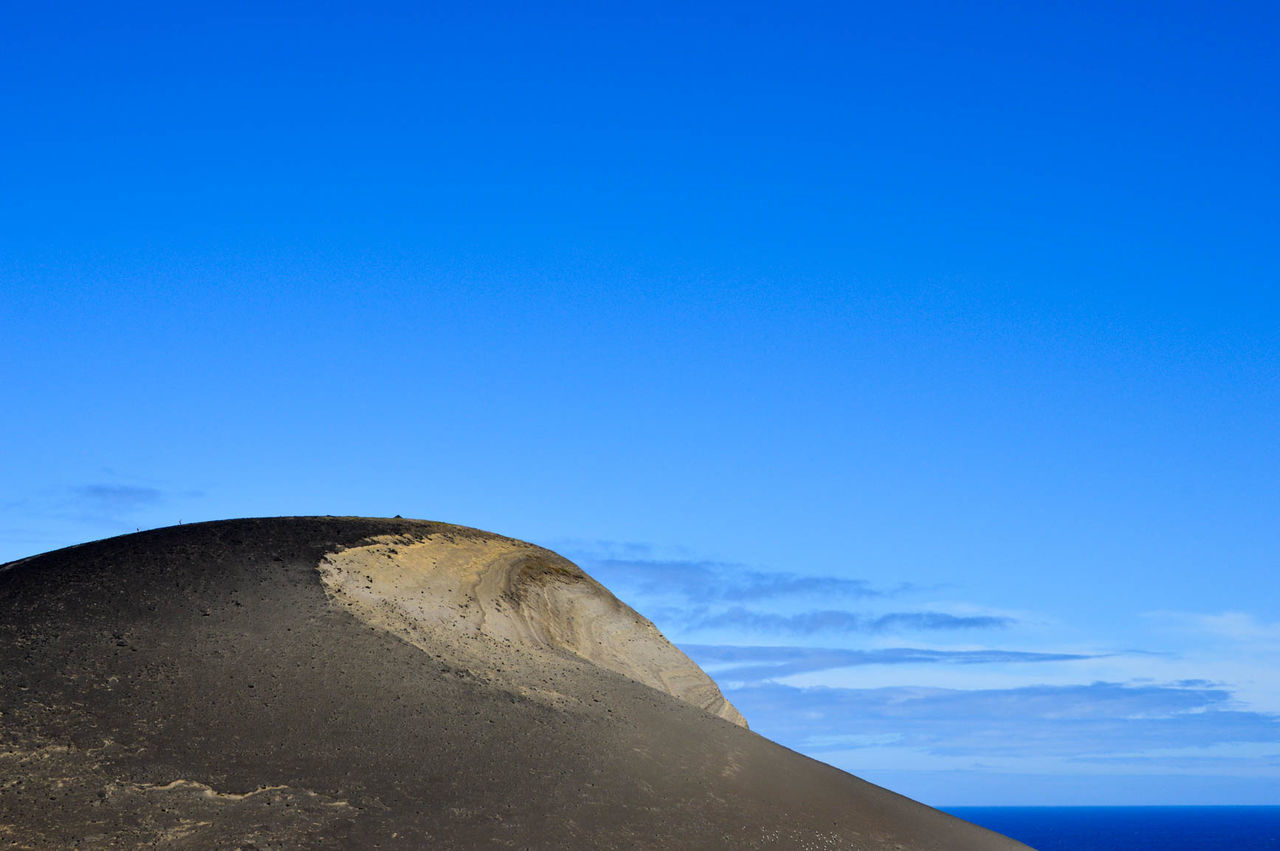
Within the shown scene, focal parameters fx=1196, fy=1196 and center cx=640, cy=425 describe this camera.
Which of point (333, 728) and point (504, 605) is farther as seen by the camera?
point (504, 605)

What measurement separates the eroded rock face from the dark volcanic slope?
0.09m

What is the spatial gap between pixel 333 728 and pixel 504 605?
6311 millimetres

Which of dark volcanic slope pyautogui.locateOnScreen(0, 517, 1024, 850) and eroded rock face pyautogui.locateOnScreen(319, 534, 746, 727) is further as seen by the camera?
eroded rock face pyautogui.locateOnScreen(319, 534, 746, 727)

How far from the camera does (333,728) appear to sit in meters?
16.8

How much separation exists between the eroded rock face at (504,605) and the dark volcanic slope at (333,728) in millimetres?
94

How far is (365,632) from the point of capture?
19406 mm

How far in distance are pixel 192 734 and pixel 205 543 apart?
6374mm

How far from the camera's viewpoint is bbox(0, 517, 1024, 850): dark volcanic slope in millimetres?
14992

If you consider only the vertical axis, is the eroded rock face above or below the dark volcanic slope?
above

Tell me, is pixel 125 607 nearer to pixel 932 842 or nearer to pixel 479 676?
pixel 479 676

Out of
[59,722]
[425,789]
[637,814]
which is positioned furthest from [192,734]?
[637,814]

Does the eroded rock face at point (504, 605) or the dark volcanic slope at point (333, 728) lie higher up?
the eroded rock face at point (504, 605)

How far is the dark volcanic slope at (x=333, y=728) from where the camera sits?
15.0 metres

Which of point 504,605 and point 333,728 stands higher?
point 504,605
